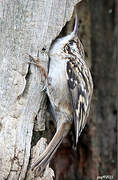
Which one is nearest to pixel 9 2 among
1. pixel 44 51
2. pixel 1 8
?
pixel 1 8

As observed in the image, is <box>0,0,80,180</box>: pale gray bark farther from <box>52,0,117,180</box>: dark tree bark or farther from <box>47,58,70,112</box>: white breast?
<box>52,0,117,180</box>: dark tree bark

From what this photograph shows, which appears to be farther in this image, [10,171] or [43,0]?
[43,0]

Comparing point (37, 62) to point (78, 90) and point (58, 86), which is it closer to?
point (58, 86)

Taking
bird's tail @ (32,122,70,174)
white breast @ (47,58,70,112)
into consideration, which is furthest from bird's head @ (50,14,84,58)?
bird's tail @ (32,122,70,174)

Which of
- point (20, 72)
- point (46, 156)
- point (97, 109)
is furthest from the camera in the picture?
point (97, 109)

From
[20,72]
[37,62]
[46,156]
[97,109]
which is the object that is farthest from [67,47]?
[97,109]

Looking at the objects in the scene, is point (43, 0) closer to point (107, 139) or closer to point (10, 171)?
point (10, 171)

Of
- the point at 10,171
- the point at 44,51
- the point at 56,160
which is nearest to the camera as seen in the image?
the point at 10,171
